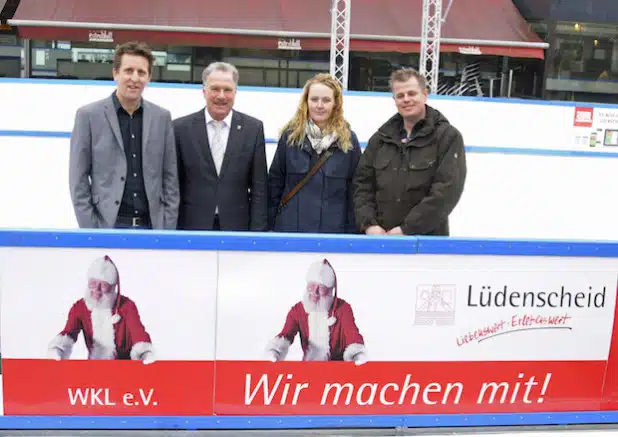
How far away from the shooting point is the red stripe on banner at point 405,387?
2434mm

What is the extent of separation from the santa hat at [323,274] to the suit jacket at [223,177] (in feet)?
2.75

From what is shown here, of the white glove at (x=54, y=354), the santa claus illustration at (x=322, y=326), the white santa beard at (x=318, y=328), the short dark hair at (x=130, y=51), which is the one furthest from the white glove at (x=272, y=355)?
the short dark hair at (x=130, y=51)

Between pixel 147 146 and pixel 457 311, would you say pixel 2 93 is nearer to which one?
pixel 147 146

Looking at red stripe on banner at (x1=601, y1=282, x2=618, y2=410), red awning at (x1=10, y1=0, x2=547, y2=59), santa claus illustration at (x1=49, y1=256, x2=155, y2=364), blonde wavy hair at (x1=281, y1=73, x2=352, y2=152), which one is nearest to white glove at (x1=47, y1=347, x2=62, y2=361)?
santa claus illustration at (x1=49, y1=256, x2=155, y2=364)

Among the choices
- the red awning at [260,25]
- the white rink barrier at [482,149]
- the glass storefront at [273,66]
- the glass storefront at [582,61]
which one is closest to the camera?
the white rink barrier at [482,149]

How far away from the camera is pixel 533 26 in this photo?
41.3 ft

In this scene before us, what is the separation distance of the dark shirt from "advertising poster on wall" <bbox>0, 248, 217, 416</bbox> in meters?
0.68

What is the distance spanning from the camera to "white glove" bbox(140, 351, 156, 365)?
237 cm

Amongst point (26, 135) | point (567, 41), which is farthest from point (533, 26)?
point (26, 135)

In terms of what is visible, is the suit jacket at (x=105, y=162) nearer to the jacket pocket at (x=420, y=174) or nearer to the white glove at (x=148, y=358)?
the white glove at (x=148, y=358)

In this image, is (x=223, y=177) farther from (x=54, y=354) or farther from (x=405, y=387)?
(x=405, y=387)

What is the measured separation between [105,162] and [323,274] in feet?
3.59

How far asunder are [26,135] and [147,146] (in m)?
4.26

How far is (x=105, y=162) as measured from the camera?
2891 millimetres
